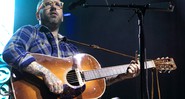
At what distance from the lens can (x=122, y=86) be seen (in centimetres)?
387

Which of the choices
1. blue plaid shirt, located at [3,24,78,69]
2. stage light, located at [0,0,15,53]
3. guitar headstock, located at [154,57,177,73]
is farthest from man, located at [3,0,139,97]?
stage light, located at [0,0,15,53]

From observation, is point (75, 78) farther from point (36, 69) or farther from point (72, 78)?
point (36, 69)

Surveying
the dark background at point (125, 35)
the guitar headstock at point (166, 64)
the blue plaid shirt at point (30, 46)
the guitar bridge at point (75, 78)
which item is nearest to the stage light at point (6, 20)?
the dark background at point (125, 35)

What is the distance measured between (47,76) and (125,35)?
69.3 inches

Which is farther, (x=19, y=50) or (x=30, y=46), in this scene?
(x=30, y=46)

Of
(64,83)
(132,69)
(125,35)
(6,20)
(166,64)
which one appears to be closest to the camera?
(64,83)

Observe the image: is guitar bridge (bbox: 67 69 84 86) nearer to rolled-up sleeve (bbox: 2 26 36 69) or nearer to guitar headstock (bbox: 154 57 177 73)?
rolled-up sleeve (bbox: 2 26 36 69)

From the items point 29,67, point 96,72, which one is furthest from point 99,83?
point 29,67

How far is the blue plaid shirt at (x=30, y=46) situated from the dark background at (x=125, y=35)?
0.88 metres

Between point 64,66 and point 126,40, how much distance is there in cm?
151

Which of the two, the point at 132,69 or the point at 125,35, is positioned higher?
the point at 125,35

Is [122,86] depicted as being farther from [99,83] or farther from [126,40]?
[99,83]

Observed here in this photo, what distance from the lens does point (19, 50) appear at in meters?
2.59

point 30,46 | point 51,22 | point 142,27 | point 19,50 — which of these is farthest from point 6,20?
point 142,27
